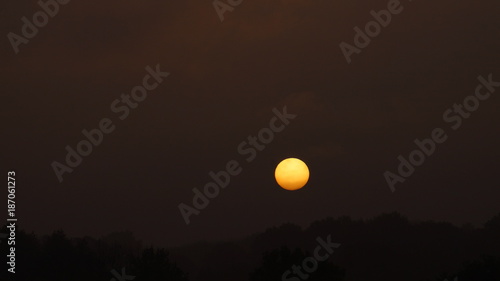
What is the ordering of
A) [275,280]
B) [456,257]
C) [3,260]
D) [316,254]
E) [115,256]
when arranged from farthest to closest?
[456,257] → [115,256] → [3,260] → [316,254] → [275,280]

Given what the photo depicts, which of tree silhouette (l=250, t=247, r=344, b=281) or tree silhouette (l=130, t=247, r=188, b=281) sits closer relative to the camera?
tree silhouette (l=250, t=247, r=344, b=281)

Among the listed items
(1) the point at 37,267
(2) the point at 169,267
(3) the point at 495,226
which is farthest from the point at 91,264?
(3) the point at 495,226

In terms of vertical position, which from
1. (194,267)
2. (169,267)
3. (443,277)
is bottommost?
(443,277)

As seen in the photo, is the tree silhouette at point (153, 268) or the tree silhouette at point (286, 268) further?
the tree silhouette at point (153, 268)

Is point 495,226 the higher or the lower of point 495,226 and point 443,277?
the higher

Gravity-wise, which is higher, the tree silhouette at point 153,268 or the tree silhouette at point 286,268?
the tree silhouette at point 153,268

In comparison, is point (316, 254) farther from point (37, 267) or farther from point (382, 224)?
point (382, 224)

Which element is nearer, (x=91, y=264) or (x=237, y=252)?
(x=91, y=264)

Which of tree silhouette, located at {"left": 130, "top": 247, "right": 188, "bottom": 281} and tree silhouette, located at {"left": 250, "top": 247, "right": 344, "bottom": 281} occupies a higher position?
tree silhouette, located at {"left": 130, "top": 247, "right": 188, "bottom": 281}

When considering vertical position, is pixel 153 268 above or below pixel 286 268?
above

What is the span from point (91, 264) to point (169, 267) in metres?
17.2

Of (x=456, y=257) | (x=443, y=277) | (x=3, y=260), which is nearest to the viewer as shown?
(x=443, y=277)

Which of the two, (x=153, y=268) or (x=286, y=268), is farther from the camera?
(x=153, y=268)

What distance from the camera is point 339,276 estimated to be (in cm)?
4338
